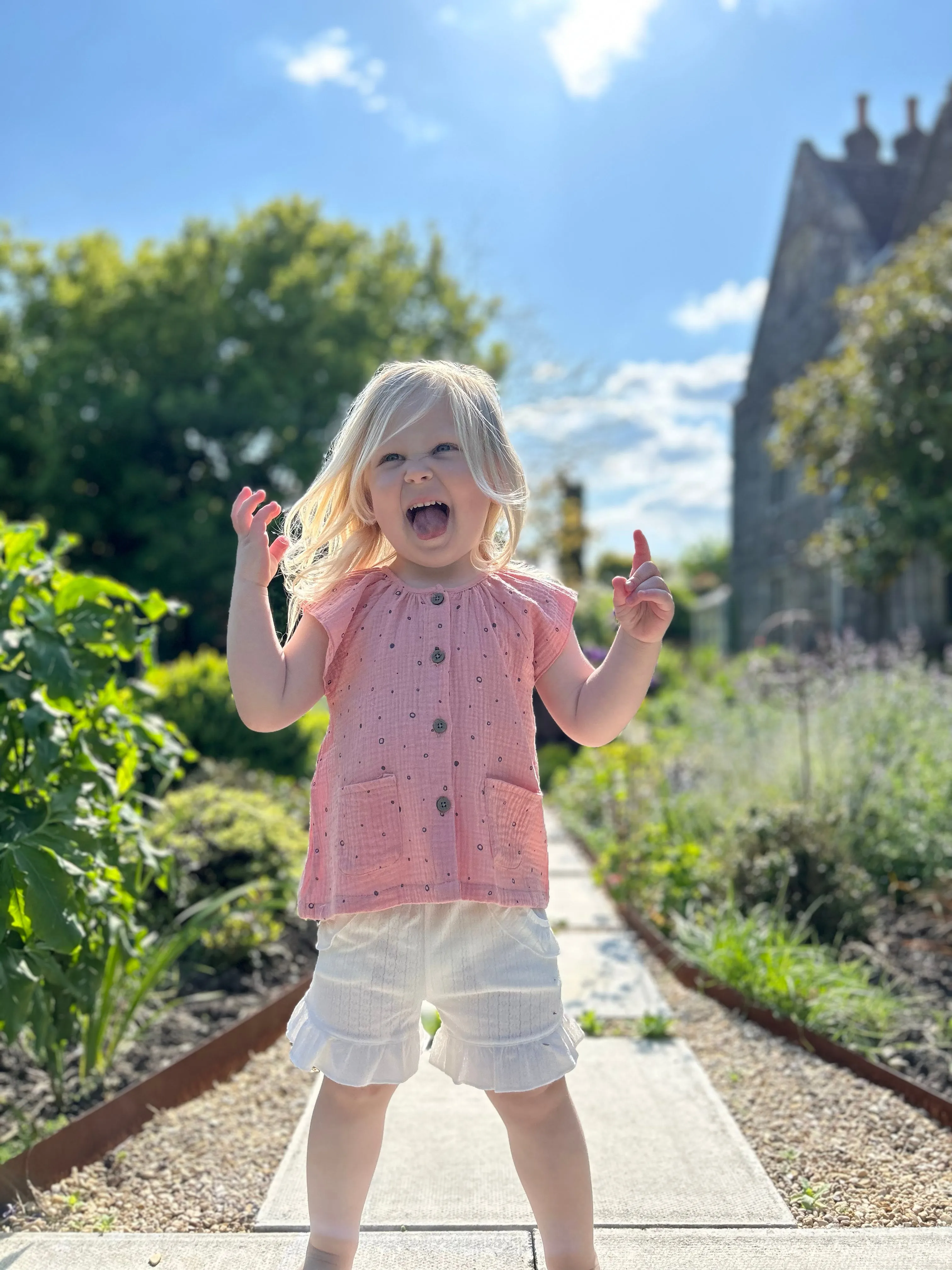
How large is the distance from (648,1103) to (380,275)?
70.6 ft

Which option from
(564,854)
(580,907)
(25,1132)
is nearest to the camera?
(25,1132)

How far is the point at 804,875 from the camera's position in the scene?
3918 millimetres

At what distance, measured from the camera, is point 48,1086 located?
2678 millimetres

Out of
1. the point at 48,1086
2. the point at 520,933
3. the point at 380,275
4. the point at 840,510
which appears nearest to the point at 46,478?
the point at 380,275

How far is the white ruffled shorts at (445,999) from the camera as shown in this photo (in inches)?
63.4

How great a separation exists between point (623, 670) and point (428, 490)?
455 millimetres

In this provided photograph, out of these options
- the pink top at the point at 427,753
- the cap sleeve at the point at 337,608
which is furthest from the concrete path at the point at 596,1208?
the cap sleeve at the point at 337,608

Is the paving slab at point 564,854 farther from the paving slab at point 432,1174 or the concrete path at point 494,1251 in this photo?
the concrete path at point 494,1251

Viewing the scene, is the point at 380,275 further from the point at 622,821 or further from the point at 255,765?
the point at 622,821

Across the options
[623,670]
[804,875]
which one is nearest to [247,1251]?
[623,670]

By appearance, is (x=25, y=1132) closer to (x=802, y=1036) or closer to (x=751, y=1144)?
(x=751, y=1144)

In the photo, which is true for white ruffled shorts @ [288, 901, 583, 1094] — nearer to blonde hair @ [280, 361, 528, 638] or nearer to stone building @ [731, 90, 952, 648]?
blonde hair @ [280, 361, 528, 638]

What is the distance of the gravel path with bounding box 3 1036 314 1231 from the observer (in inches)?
79.4

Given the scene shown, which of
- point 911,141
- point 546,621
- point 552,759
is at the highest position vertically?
point 911,141
